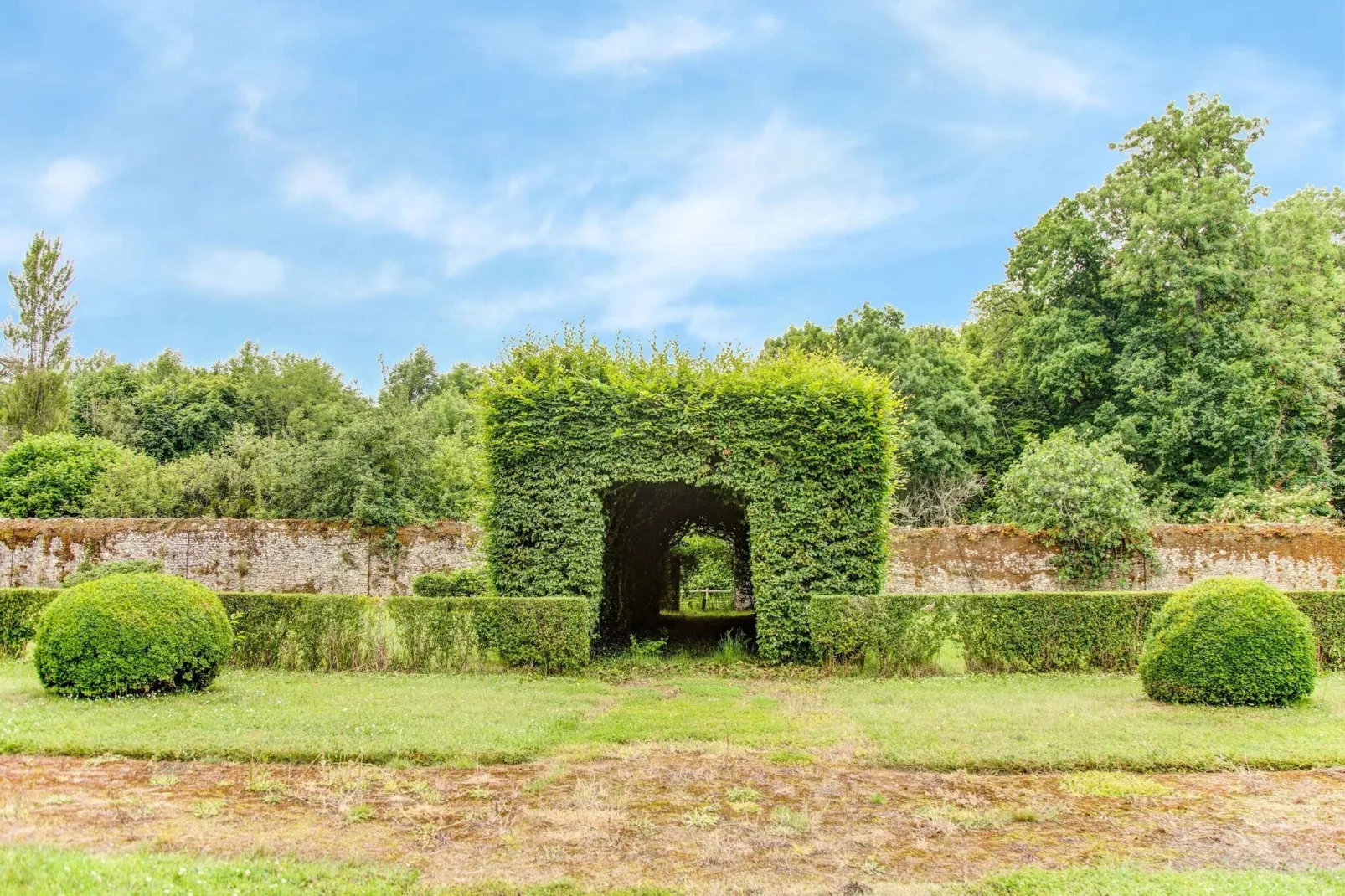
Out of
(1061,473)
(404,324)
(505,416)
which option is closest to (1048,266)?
(1061,473)

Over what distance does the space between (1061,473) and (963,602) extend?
950 centimetres

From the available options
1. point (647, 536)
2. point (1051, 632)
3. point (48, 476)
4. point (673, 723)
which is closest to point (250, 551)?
point (48, 476)

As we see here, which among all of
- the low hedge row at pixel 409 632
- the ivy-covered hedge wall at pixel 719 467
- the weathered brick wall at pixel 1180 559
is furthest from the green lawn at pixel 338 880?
the weathered brick wall at pixel 1180 559

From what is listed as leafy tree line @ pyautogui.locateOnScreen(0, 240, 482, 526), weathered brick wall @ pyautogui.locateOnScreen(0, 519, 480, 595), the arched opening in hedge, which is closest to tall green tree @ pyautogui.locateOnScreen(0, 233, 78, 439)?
leafy tree line @ pyautogui.locateOnScreen(0, 240, 482, 526)

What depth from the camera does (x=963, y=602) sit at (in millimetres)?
11562

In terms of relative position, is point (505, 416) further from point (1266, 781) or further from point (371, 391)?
point (371, 391)

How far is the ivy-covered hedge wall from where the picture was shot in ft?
40.4

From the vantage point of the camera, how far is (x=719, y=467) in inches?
493

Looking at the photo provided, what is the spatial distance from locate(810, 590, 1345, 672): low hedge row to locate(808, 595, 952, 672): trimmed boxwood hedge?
12mm

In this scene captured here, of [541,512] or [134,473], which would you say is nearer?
[541,512]

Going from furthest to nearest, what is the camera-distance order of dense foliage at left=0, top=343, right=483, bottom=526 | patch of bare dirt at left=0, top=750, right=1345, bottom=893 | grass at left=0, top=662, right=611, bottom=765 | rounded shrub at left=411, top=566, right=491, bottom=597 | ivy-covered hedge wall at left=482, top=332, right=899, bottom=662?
dense foliage at left=0, top=343, right=483, bottom=526 < rounded shrub at left=411, top=566, right=491, bottom=597 < ivy-covered hedge wall at left=482, top=332, right=899, bottom=662 < grass at left=0, top=662, right=611, bottom=765 < patch of bare dirt at left=0, top=750, right=1345, bottom=893

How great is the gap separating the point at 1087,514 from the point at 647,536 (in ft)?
33.7

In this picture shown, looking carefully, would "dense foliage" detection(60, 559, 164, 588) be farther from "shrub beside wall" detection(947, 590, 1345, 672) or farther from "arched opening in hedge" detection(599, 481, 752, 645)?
"shrub beside wall" detection(947, 590, 1345, 672)

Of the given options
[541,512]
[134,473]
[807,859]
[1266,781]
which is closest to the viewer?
[807,859]
